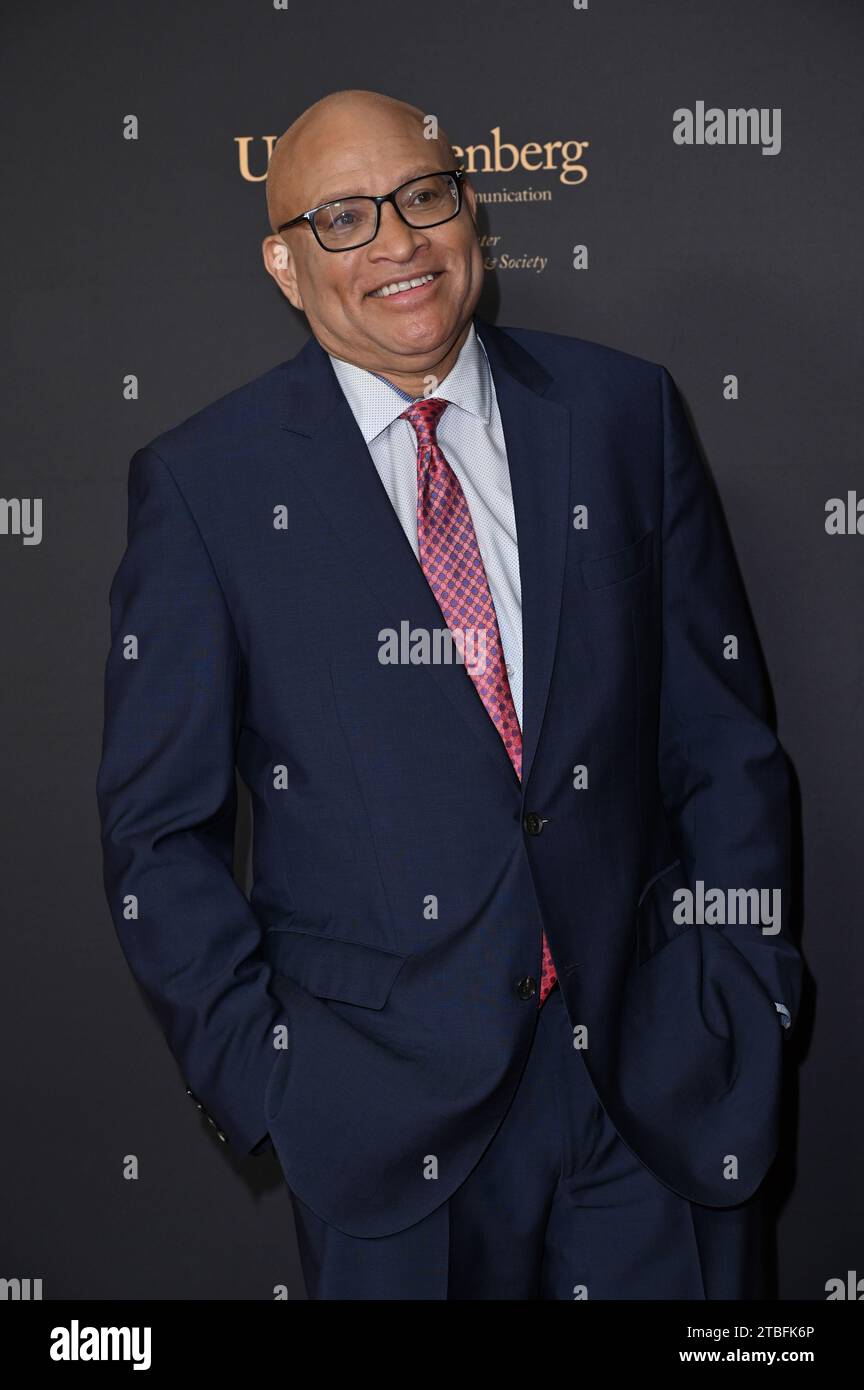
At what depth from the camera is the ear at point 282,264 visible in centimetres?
210

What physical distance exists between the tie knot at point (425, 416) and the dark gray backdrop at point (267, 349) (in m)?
0.57

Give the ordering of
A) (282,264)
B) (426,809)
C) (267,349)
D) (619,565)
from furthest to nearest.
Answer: (267,349) < (282,264) < (619,565) < (426,809)

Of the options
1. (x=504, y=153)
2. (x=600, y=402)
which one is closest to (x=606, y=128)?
(x=504, y=153)

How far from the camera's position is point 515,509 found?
1.96m

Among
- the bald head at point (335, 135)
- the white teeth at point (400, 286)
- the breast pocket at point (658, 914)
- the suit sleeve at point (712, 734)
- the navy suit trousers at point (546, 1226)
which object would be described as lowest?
the navy suit trousers at point (546, 1226)

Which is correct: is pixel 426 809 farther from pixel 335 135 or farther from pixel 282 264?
pixel 335 135

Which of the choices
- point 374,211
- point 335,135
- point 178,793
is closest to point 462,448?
point 374,211

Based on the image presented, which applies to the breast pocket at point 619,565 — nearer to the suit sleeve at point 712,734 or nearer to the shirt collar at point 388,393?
the suit sleeve at point 712,734

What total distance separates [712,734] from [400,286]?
2.49 ft

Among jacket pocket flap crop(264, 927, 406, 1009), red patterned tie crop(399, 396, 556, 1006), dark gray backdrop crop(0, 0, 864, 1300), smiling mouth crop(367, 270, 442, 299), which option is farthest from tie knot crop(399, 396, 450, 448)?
jacket pocket flap crop(264, 927, 406, 1009)

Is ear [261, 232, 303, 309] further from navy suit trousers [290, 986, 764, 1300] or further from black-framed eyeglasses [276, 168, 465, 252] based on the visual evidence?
navy suit trousers [290, 986, 764, 1300]

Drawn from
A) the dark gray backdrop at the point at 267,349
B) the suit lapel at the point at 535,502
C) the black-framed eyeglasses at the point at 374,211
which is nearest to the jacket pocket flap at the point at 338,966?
the suit lapel at the point at 535,502

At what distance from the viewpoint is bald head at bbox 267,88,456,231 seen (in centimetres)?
200
